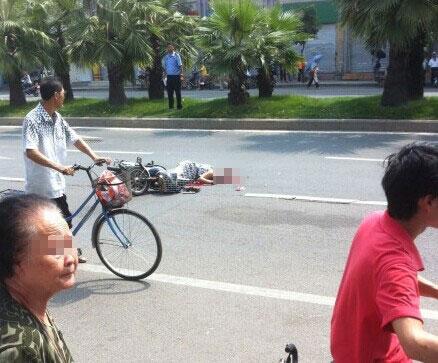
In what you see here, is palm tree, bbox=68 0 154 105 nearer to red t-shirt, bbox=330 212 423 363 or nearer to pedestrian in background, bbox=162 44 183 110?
pedestrian in background, bbox=162 44 183 110

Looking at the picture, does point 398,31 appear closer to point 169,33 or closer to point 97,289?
point 169,33

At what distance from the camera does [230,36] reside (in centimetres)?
1517

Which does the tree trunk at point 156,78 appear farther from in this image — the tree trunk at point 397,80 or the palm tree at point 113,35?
the tree trunk at point 397,80

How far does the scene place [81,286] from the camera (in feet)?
16.1

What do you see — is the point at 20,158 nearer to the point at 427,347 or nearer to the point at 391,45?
the point at 391,45

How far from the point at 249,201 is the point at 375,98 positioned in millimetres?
9125

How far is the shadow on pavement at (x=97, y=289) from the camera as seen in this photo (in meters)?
4.66

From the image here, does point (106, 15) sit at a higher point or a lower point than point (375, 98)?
higher

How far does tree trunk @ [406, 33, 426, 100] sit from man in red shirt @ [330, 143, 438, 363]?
43.4 feet

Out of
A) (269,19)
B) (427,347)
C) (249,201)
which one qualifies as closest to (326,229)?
(249,201)

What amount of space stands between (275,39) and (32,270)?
1455 cm

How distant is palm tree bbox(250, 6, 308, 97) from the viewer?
1515cm

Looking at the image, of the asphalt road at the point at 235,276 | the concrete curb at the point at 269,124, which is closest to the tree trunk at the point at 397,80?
the concrete curb at the point at 269,124

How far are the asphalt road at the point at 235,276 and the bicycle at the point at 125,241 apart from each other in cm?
12
